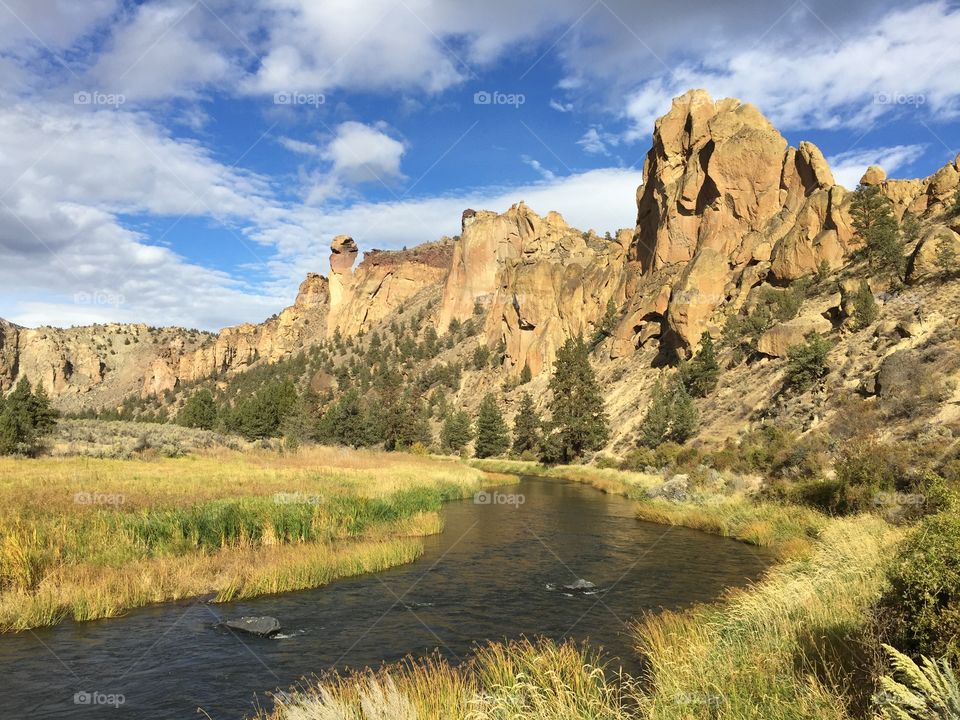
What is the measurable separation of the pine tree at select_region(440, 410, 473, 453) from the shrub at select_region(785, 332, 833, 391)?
2028 inches

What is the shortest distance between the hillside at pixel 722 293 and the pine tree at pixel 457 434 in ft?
47.0

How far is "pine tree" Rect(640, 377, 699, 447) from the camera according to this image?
190 ft

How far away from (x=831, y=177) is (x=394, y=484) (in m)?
73.6

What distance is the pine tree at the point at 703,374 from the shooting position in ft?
217

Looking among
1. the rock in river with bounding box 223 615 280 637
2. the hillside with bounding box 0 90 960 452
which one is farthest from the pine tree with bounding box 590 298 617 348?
the rock in river with bounding box 223 615 280 637

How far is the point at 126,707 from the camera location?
985 centimetres

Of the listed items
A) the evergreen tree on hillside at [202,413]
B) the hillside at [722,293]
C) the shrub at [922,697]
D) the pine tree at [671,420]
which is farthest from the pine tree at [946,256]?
the evergreen tree on hillside at [202,413]

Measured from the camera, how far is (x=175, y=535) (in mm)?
19109

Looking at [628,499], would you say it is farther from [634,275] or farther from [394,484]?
[634,275]

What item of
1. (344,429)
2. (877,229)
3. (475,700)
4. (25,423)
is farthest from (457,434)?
(475,700)

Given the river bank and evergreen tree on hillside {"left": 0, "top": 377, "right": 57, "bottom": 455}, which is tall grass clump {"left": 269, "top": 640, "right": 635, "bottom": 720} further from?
evergreen tree on hillside {"left": 0, "top": 377, "right": 57, "bottom": 455}

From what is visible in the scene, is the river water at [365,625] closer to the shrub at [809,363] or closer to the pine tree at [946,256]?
the shrub at [809,363]

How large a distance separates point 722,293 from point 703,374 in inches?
781

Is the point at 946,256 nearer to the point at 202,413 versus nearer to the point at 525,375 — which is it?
the point at 525,375
